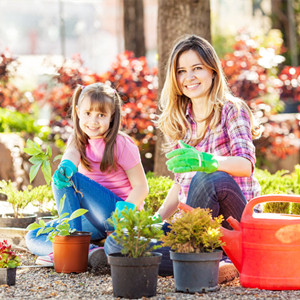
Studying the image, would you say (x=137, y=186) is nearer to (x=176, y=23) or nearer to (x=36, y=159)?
(x=36, y=159)

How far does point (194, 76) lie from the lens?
300 cm

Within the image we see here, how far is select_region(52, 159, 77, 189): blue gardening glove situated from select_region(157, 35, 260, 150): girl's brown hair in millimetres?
555

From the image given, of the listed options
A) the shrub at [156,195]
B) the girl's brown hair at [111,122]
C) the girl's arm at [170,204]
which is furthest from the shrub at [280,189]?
the girl's brown hair at [111,122]

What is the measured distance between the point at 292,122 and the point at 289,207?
298 centimetres

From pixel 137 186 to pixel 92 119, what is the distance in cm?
43

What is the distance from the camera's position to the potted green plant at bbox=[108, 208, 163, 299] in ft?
7.46

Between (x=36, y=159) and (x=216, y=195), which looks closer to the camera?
(x=216, y=195)

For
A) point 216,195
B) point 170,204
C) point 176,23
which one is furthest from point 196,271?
point 176,23

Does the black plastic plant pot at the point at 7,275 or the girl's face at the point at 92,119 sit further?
the girl's face at the point at 92,119

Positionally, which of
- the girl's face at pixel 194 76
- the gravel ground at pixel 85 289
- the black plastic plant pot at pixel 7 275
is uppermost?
the girl's face at pixel 194 76

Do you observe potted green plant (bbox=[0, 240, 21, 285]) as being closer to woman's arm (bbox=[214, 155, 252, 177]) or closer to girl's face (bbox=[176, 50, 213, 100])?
woman's arm (bbox=[214, 155, 252, 177])

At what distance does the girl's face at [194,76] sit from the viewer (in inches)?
118

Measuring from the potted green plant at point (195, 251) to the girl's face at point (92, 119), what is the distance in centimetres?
98

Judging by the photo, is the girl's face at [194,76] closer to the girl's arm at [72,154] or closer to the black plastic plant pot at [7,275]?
the girl's arm at [72,154]
